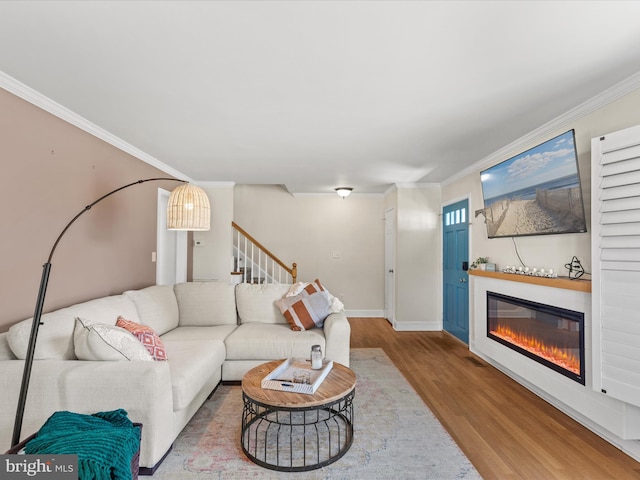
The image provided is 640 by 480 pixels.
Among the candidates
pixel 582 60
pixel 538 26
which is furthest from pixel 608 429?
pixel 538 26

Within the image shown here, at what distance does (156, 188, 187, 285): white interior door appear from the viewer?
14.3 feet

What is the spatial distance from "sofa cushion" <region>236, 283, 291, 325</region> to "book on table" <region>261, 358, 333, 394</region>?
3.54ft

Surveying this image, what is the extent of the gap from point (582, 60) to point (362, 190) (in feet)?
13.8

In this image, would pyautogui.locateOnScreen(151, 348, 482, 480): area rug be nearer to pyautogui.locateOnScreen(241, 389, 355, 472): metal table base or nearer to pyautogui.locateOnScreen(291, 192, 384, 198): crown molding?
pyautogui.locateOnScreen(241, 389, 355, 472): metal table base

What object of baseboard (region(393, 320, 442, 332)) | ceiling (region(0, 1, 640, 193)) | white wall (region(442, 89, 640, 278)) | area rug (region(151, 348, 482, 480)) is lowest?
area rug (region(151, 348, 482, 480))

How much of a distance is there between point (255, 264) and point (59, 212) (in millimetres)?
3602

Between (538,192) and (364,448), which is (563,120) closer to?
(538,192)

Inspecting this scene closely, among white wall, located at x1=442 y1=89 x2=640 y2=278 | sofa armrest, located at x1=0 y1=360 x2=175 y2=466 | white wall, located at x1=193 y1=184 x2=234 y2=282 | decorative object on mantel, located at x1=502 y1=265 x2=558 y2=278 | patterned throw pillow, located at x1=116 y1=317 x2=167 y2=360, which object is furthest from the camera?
white wall, located at x1=193 y1=184 x2=234 y2=282

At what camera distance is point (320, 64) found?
1.90 metres

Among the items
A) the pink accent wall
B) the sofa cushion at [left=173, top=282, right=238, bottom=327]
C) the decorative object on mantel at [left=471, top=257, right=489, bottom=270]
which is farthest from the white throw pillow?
the decorative object on mantel at [left=471, top=257, right=489, bottom=270]

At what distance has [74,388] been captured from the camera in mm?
1831

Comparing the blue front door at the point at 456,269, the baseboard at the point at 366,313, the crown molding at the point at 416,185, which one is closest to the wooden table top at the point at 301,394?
the blue front door at the point at 456,269

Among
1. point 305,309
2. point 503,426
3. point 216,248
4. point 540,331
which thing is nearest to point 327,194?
point 216,248

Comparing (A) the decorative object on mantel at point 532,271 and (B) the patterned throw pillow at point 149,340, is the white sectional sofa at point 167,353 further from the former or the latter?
(A) the decorative object on mantel at point 532,271
